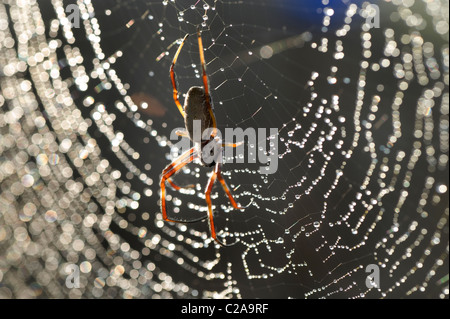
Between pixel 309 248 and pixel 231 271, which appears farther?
pixel 231 271

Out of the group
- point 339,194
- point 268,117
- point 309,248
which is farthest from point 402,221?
point 268,117

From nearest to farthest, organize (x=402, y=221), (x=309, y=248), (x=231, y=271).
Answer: (x=309, y=248), (x=402, y=221), (x=231, y=271)

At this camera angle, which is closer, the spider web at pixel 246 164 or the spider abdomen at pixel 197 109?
the spider abdomen at pixel 197 109

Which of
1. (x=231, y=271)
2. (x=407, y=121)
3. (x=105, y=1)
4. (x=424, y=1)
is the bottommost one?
(x=231, y=271)

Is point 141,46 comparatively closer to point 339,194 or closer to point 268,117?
point 268,117

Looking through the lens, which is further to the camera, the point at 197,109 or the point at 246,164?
the point at 246,164

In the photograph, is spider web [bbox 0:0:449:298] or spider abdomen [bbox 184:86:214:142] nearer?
spider abdomen [bbox 184:86:214:142]

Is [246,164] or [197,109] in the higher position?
[197,109]

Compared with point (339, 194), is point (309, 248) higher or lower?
lower
